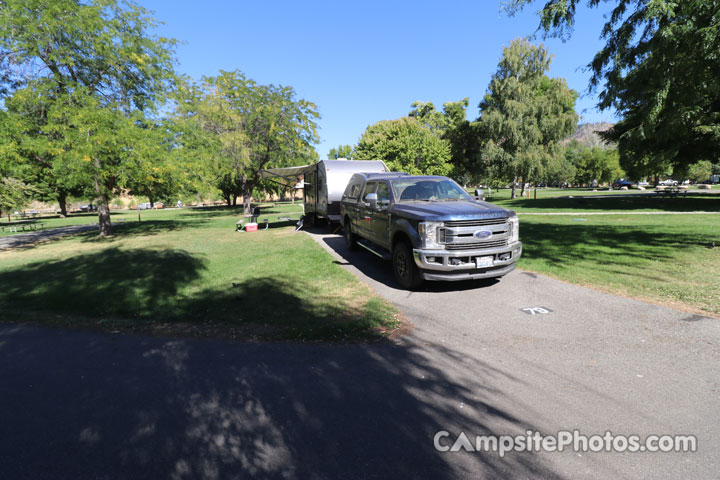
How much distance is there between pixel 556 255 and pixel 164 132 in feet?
52.7

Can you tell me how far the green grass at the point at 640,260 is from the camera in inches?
227

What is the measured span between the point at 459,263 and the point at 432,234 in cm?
66

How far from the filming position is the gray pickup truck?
18.9 feet

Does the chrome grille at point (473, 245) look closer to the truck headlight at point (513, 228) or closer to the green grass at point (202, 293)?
the truck headlight at point (513, 228)

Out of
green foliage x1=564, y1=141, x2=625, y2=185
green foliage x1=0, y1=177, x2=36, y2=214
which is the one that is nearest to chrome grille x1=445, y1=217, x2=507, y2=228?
green foliage x1=0, y1=177, x2=36, y2=214

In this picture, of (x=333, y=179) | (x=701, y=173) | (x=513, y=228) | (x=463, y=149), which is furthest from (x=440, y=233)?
(x=701, y=173)

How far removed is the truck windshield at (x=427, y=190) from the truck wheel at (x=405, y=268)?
48.4 inches

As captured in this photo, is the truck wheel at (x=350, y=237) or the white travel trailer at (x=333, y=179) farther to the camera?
the white travel trailer at (x=333, y=179)

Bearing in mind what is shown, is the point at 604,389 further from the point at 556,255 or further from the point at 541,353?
the point at 556,255

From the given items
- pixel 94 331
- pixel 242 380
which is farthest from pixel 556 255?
pixel 94 331

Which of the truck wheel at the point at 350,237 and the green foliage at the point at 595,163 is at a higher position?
the green foliage at the point at 595,163

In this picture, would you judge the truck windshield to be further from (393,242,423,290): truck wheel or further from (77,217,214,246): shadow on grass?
(77,217,214,246): shadow on grass

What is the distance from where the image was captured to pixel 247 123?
25312 mm

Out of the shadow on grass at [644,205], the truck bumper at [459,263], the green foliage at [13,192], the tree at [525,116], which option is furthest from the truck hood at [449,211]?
the green foliage at [13,192]
